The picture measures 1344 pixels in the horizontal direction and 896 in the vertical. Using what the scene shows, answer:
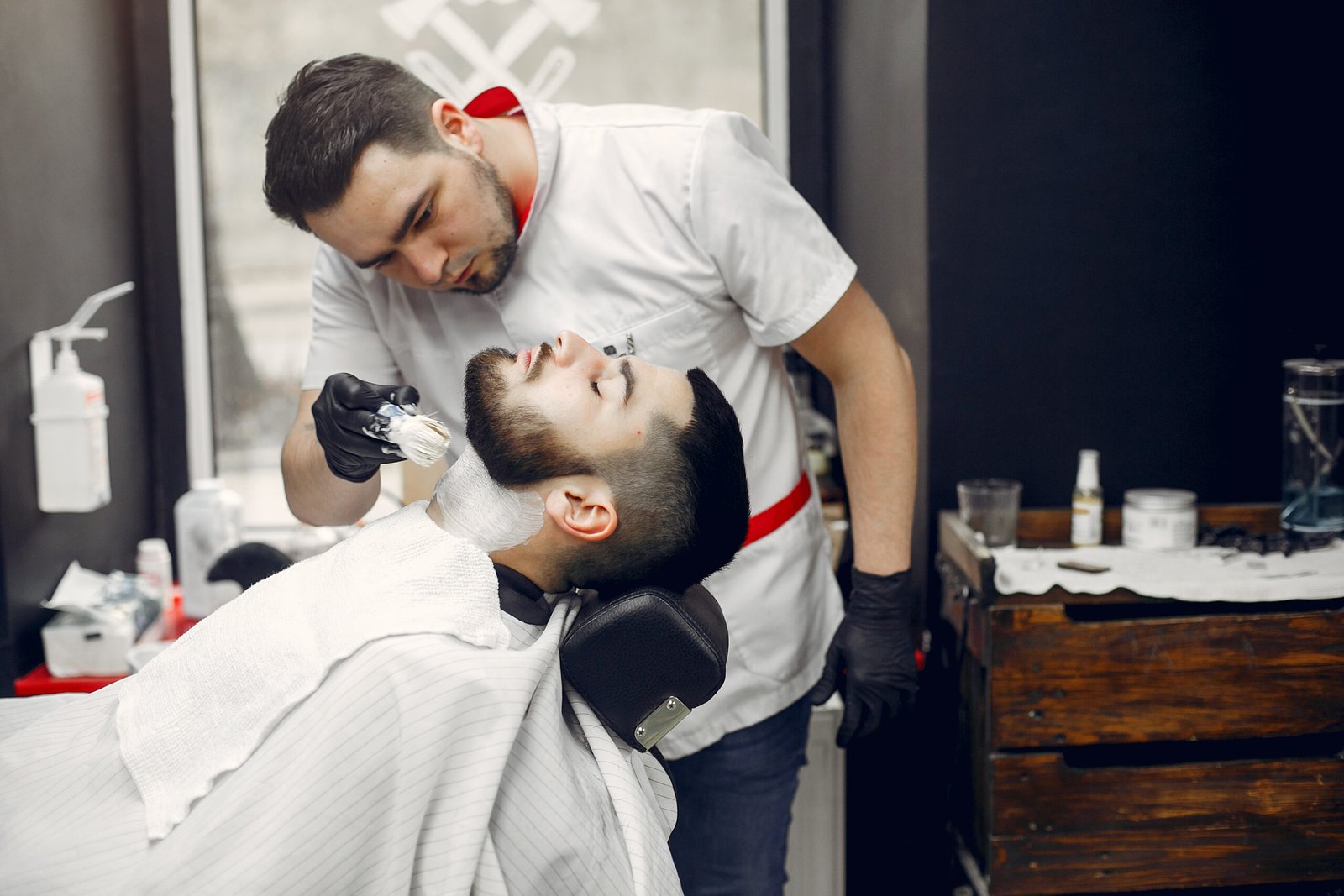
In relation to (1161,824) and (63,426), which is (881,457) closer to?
(1161,824)

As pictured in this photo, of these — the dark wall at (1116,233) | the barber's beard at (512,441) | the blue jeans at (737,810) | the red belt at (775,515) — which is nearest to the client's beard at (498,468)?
the barber's beard at (512,441)

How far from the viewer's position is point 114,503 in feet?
7.96

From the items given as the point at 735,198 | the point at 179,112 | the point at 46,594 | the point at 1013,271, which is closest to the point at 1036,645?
the point at 1013,271

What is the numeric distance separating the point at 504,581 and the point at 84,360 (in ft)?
4.73

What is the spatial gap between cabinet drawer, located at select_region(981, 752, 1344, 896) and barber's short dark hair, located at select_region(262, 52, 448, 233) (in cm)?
132

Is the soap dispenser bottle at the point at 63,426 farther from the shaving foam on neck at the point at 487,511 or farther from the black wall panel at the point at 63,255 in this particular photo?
the shaving foam on neck at the point at 487,511

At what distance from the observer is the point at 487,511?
1.30 meters

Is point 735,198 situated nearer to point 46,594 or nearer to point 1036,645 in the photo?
point 1036,645

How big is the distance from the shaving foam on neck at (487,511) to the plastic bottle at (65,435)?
1088mm

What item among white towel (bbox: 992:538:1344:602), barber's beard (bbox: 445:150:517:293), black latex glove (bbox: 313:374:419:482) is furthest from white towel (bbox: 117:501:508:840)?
white towel (bbox: 992:538:1344:602)

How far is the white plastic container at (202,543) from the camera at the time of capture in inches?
90.0

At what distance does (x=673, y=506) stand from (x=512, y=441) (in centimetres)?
20

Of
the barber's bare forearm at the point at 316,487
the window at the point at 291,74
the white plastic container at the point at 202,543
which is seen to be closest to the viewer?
the barber's bare forearm at the point at 316,487

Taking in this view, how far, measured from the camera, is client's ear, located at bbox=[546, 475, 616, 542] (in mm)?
1281
